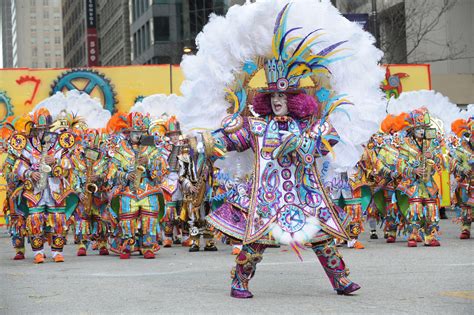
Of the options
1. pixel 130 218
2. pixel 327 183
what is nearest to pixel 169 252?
pixel 130 218

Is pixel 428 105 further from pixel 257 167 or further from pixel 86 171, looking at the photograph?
pixel 257 167

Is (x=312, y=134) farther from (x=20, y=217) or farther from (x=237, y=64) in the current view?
(x=20, y=217)

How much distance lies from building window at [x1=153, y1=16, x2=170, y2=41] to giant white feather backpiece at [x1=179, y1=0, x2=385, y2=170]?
47.0m

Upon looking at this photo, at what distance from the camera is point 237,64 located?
Answer: 973 cm

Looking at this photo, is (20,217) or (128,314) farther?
(20,217)

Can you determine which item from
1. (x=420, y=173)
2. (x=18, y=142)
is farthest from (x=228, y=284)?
(x=420, y=173)

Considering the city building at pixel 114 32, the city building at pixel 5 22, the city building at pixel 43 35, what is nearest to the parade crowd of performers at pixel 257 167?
the city building at pixel 5 22

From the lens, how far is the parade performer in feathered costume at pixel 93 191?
1505 centimetres

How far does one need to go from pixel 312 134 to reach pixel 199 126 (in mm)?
1097

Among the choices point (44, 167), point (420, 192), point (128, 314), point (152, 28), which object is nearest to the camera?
point (128, 314)

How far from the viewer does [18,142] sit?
44.9 ft

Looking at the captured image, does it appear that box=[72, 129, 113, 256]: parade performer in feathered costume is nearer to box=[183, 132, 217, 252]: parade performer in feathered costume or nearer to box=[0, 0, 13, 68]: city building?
box=[183, 132, 217, 252]: parade performer in feathered costume

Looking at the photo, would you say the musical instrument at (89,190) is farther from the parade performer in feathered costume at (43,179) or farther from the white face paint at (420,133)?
the white face paint at (420,133)

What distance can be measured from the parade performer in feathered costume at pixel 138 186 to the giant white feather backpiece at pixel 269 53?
183 inches
